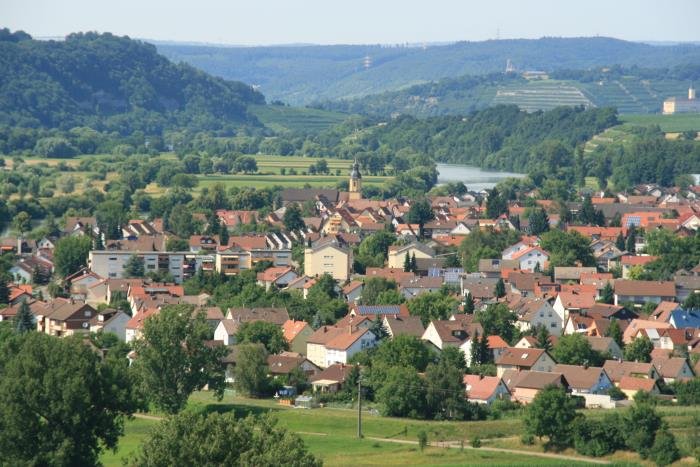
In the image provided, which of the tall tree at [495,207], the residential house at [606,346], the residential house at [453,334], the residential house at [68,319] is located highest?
the residential house at [606,346]

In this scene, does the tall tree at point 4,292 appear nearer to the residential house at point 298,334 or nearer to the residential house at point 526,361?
the residential house at point 298,334

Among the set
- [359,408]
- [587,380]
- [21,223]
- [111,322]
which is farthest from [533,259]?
[359,408]

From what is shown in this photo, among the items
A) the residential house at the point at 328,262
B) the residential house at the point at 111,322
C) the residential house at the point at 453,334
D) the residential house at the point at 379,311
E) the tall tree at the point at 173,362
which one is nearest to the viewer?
the tall tree at the point at 173,362

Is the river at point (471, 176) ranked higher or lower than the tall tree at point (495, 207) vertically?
lower

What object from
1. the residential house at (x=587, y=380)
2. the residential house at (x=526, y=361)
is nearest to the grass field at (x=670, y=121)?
the residential house at (x=526, y=361)

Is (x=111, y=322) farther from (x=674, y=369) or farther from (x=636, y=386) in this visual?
(x=674, y=369)

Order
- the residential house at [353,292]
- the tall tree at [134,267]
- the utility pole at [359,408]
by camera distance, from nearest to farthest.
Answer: the utility pole at [359,408], the residential house at [353,292], the tall tree at [134,267]

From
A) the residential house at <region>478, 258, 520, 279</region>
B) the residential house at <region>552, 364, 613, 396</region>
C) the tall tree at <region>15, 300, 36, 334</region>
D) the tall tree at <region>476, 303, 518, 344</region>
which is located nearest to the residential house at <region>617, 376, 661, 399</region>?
the residential house at <region>552, 364, 613, 396</region>
